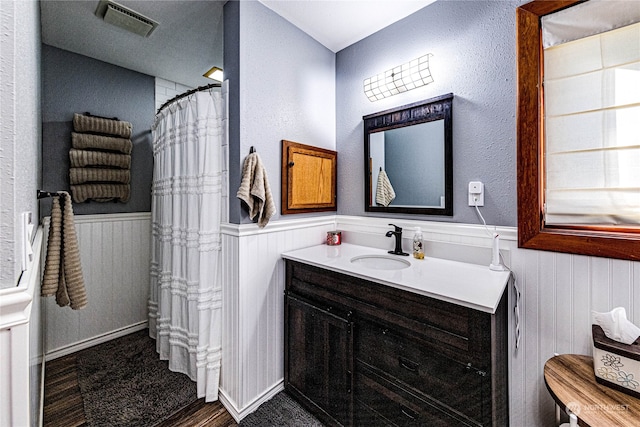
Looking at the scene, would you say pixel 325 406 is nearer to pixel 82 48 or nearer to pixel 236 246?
pixel 236 246

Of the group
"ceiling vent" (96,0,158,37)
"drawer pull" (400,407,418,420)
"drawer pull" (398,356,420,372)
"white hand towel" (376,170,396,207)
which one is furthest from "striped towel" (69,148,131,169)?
"drawer pull" (400,407,418,420)

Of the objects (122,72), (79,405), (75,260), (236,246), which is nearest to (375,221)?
(236,246)

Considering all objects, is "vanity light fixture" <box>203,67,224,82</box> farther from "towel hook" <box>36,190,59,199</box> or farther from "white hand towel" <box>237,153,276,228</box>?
"towel hook" <box>36,190,59,199</box>

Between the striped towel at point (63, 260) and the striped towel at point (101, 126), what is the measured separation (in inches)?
50.3

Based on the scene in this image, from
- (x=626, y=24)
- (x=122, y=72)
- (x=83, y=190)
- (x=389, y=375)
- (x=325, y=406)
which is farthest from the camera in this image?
(x=122, y=72)

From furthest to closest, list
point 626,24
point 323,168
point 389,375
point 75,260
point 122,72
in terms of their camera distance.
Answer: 1. point 122,72
2. point 323,168
3. point 75,260
4. point 389,375
5. point 626,24

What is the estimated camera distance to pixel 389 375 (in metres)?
1.22

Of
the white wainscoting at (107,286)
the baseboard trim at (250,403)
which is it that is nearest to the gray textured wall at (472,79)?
the baseboard trim at (250,403)

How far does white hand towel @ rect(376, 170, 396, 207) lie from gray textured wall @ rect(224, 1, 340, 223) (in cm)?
55

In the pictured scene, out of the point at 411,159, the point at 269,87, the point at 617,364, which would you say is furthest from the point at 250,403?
the point at 269,87

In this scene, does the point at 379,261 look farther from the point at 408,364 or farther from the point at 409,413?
the point at 409,413

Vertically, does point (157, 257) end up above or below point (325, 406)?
above

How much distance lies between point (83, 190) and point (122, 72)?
3.78 feet

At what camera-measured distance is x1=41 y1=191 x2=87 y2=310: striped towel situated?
4.16 ft
